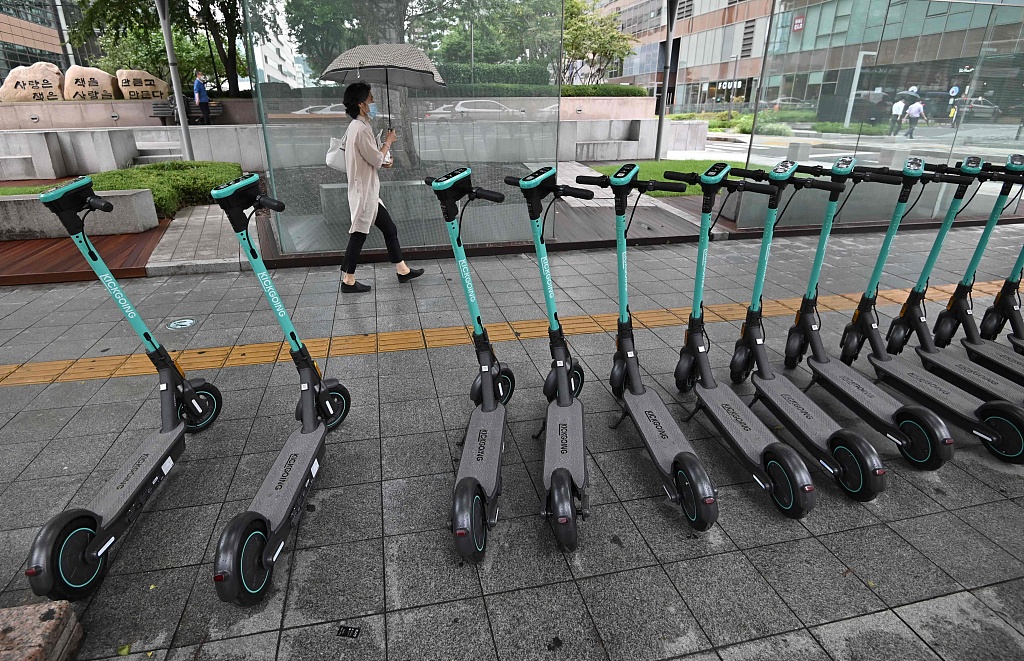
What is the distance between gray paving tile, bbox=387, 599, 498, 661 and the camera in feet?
6.79

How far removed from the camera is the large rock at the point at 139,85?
15641 millimetres

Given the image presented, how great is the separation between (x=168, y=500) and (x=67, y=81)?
59.3 ft

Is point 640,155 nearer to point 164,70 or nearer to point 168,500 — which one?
point 168,500

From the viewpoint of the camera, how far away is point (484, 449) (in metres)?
2.94

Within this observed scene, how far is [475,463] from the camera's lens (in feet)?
9.30

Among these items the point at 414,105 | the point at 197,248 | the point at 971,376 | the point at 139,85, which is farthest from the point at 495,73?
the point at 139,85

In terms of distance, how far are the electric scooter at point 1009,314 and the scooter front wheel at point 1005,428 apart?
165 cm

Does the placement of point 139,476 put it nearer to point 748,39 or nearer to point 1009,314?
point 1009,314

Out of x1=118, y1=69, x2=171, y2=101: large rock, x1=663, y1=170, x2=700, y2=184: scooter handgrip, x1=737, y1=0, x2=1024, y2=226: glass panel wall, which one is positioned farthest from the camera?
x1=118, y1=69, x2=171, y2=101: large rock

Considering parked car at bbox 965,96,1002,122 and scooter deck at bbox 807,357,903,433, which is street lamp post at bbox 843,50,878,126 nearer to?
parked car at bbox 965,96,1002,122

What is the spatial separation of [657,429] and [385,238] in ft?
13.2

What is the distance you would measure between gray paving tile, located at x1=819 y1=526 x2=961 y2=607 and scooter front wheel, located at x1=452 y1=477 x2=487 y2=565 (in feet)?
5.28

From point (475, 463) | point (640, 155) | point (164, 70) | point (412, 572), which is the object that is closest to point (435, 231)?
point (475, 463)

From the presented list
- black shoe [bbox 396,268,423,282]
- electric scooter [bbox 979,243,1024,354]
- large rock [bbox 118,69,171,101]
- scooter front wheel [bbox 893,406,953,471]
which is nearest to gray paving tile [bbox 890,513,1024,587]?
scooter front wheel [bbox 893,406,953,471]
